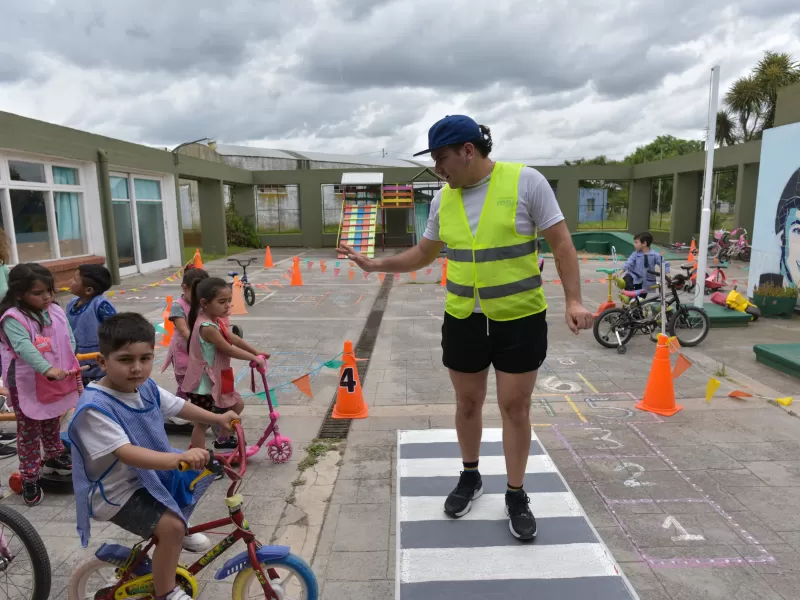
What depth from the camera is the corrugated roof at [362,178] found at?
24.1 meters

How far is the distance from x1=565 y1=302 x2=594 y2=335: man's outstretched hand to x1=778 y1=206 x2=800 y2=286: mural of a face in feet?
29.2

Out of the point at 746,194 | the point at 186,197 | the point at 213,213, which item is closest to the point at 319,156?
the point at 186,197

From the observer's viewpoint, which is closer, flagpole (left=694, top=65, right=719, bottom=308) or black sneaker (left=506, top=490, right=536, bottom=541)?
black sneaker (left=506, top=490, right=536, bottom=541)

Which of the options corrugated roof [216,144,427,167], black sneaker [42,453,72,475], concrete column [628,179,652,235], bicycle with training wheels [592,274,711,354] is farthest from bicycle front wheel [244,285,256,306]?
corrugated roof [216,144,427,167]

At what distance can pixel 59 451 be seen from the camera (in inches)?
150

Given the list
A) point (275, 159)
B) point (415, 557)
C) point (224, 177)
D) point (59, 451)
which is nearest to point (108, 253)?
point (224, 177)

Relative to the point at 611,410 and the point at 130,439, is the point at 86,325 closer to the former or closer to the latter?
the point at 130,439

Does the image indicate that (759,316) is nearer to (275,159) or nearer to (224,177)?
(224,177)

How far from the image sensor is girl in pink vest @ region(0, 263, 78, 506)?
336cm

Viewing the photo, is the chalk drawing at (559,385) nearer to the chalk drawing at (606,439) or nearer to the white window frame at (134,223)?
the chalk drawing at (606,439)

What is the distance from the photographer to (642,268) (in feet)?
25.6

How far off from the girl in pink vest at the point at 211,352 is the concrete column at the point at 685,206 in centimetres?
2415

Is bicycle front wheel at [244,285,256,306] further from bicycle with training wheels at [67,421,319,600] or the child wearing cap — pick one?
bicycle with training wheels at [67,421,319,600]

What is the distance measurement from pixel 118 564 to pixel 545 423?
3.51m
